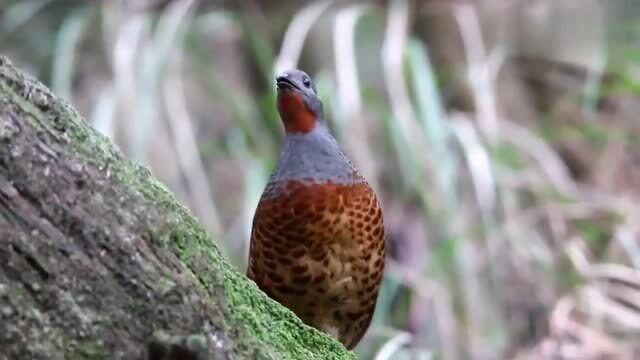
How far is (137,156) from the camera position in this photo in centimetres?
251

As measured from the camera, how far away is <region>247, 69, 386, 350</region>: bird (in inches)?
45.0

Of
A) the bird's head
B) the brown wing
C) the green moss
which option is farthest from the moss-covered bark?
the bird's head

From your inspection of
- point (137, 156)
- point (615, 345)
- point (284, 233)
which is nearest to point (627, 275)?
point (615, 345)

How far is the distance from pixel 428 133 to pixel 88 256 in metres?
2.00

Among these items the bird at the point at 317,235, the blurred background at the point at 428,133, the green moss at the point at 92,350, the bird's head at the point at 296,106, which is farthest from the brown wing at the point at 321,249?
the blurred background at the point at 428,133

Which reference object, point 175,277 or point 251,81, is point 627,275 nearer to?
point 251,81

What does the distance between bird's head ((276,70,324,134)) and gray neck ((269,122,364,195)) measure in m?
0.01

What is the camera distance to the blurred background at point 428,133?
254cm

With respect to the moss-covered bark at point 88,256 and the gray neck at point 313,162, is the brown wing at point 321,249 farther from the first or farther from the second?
the moss-covered bark at point 88,256

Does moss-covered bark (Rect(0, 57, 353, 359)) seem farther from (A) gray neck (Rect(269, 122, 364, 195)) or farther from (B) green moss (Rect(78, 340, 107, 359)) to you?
→ (A) gray neck (Rect(269, 122, 364, 195))

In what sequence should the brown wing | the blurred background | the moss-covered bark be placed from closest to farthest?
the moss-covered bark < the brown wing < the blurred background

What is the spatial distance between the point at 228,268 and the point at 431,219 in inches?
67.6

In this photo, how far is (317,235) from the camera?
1.14 m

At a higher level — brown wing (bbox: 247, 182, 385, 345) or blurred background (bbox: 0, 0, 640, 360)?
blurred background (bbox: 0, 0, 640, 360)
